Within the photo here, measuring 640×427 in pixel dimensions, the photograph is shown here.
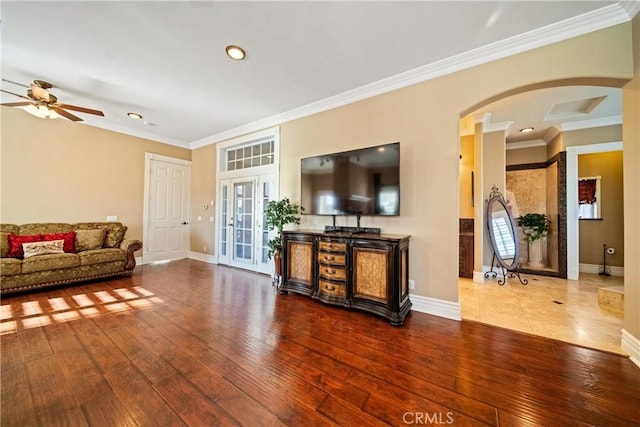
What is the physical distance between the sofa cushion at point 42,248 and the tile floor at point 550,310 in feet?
19.4

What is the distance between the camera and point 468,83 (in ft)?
8.56

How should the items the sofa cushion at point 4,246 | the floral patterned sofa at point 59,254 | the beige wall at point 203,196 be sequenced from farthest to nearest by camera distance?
the beige wall at point 203,196 < the sofa cushion at point 4,246 < the floral patterned sofa at point 59,254

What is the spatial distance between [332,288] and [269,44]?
2.86m

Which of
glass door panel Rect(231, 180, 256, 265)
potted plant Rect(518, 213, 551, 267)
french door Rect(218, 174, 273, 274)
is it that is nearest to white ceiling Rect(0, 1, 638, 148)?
french door Rect(218, 174, 273, 274)

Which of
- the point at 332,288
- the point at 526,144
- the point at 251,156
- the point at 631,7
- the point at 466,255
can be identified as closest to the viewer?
the point at 631,7

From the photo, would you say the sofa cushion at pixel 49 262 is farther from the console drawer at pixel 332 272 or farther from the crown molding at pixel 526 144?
the crown molding at pixel 526 144

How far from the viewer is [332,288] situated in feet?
9.70

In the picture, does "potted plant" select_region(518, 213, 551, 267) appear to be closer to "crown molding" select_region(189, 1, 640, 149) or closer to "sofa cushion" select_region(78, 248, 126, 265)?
"crown molding" select_region(189, 1, 640, 149)

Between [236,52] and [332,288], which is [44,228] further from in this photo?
[332,288]

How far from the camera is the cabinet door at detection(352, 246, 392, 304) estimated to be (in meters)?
2.58

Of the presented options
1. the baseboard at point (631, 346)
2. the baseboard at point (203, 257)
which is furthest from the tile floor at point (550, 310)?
the baseboard at point (203, 257)

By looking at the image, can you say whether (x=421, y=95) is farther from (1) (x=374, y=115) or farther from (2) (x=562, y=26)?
(2) (x=562, y=26)

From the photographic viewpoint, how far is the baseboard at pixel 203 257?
5.44 m

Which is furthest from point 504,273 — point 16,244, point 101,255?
point 16,244
